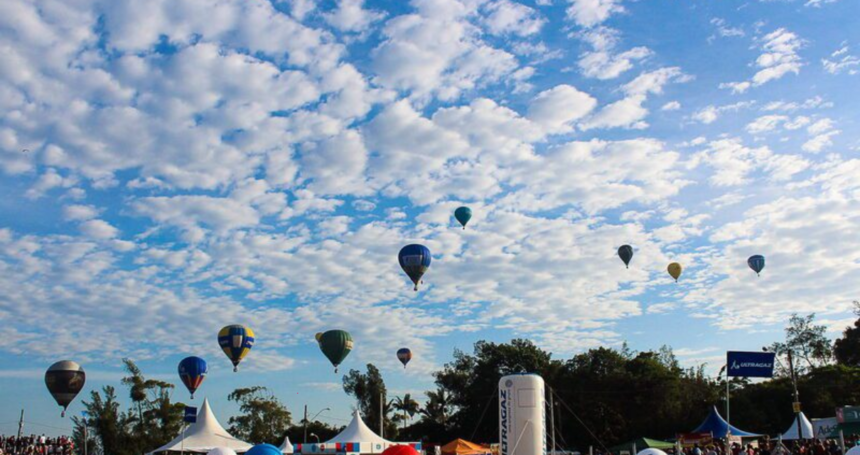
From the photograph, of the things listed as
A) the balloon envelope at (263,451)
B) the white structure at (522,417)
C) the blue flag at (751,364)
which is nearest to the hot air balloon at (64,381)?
the balloon envelope at (263,451)

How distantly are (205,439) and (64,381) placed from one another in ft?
27.3

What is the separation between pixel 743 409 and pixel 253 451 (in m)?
50.4

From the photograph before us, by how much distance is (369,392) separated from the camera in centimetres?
8194

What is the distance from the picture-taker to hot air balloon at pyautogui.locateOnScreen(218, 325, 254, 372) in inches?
1636

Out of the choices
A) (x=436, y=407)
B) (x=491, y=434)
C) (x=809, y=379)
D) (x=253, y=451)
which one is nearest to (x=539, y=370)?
(x=491, y=434)

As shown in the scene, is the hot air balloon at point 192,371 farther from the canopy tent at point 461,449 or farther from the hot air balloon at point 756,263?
the hot air balloon at point 756,263

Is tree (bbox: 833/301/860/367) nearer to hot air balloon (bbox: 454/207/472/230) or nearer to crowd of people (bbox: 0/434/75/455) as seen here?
hot air balloon (bbox: 454/207/472/230)

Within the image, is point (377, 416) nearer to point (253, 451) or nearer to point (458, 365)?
point (458, 365)

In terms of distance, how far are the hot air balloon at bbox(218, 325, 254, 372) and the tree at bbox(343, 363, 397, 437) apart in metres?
38.7

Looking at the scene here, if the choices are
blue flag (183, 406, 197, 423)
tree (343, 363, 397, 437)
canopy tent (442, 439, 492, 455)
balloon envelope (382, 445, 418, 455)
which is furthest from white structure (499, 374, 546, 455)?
tree (343, 363, 397, 437)

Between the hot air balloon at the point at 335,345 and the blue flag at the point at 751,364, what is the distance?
90.5ft

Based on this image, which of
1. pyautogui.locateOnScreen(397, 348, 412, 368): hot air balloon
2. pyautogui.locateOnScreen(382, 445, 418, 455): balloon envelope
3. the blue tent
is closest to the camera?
pyautogui.locateOnScreen(382, 445, 418, 455): balloon envelope

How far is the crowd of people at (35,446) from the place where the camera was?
1395 inches

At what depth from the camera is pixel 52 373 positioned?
37.9 meters
